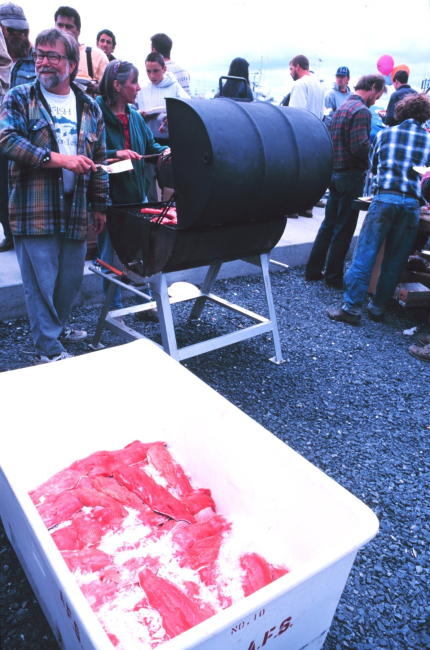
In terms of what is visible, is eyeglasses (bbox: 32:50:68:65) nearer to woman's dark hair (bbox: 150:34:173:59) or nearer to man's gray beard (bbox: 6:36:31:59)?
man's gray beard (bbox: 6:36:31:59)

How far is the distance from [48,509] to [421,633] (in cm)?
143

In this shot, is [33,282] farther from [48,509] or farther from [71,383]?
[48,509]

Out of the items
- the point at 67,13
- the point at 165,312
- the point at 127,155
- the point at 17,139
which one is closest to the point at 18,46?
the point at 67,13

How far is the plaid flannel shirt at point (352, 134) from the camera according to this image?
4.48 m

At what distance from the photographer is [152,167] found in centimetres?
461

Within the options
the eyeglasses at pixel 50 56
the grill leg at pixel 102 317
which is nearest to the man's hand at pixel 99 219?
the grill leg at pixel 102 317

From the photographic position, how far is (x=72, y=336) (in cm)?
353

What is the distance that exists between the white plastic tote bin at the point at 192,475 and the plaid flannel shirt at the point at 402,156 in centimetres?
309

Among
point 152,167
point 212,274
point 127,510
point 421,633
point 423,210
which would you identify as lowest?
point 421,633

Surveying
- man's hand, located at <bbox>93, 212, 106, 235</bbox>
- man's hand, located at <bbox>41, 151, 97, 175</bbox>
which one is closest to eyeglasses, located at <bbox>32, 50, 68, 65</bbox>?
man's hand, located at <bbox>41, 151, 97, 175</bbox>

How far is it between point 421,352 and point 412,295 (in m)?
1.06

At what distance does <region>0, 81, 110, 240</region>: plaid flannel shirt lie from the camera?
247 cm

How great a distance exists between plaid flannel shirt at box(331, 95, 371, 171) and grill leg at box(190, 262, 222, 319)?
202 cm

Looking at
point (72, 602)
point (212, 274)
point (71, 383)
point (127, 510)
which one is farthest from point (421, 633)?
point (212, 274)
